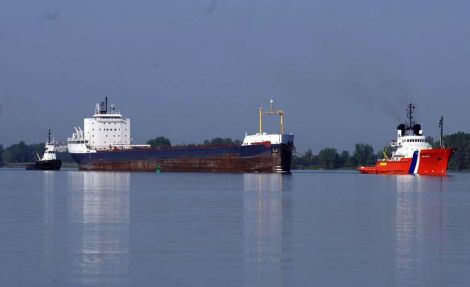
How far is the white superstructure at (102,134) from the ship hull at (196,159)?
1473 millimetres

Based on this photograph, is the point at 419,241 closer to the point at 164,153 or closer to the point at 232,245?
the point at 232,245

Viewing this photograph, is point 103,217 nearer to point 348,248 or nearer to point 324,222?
point 324,222

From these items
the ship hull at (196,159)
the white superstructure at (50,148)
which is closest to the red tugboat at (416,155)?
the ship hull at (196,159)

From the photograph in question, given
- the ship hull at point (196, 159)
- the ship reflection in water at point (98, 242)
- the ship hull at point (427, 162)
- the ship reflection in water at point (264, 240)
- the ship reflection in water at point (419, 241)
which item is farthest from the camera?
the ship hull at point (427, 162)

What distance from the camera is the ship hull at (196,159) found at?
275 ft

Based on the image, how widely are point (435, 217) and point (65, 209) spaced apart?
42.9 feet

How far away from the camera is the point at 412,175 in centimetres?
9000

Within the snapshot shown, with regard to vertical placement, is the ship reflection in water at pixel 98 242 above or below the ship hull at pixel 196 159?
below

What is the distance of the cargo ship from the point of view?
84.2 meters

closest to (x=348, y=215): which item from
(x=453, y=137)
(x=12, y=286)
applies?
(x=12, y=286)

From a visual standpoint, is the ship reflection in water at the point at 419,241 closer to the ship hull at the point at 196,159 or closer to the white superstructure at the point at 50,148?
the ship hull at the point at 196,159

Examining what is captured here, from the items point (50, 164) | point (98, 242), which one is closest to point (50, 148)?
point (50, 164)

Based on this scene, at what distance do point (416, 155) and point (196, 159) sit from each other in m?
20.9

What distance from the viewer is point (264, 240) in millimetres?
22688
